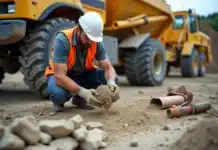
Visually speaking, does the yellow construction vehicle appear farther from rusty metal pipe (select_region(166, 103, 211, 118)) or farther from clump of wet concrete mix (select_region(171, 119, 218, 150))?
clump of wet concrete mix (select_region(171, 119, 218, 150))

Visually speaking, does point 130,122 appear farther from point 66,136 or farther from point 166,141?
point 66,136

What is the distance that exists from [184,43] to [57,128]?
11308 millimetres

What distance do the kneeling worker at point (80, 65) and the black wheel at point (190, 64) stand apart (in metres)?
8.94

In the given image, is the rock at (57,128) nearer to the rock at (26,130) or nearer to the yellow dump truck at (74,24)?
the rock at (26,130)

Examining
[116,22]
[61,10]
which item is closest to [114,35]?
[116,22]

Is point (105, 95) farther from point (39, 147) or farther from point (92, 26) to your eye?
point (39, 147)

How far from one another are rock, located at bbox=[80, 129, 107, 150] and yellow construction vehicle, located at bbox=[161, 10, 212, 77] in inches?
399

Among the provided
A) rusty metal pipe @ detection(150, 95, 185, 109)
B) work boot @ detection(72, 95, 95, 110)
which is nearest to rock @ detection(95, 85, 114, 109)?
work boot @ detection(72, 95, 95, 110)

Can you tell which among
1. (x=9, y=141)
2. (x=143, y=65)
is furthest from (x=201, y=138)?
(x=143, y=65)

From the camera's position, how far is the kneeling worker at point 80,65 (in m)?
4.18

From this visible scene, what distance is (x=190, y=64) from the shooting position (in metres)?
13.4

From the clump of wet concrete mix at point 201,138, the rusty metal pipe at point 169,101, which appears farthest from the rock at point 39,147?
the rusty metal pipe at point 169,101

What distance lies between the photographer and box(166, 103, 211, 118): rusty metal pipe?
4324 millimetres

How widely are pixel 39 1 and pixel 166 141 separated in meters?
3.22
